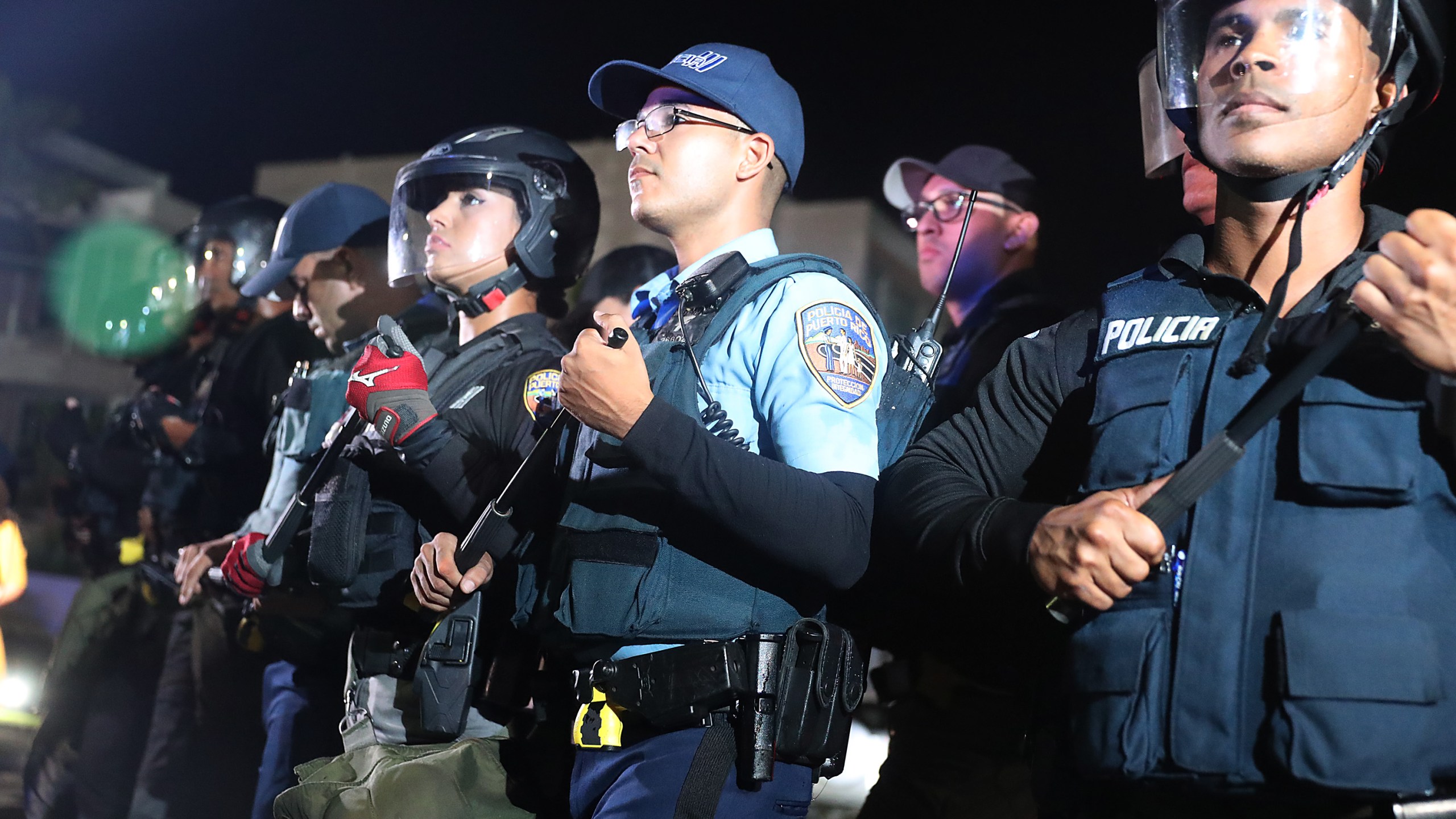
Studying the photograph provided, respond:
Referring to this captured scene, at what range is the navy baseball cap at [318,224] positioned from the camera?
4082 mm

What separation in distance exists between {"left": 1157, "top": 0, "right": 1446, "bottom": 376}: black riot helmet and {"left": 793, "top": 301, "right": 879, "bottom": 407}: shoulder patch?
24.6 inches

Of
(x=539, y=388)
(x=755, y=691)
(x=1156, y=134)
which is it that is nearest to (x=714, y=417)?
(x=755, y=691)

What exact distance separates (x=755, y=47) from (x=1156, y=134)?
3.07 metres

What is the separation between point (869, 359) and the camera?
201 centimetres

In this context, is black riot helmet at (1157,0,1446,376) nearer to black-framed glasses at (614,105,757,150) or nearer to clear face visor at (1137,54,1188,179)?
clear face visor at (1137,54,1188,179)

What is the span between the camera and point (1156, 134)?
243cm

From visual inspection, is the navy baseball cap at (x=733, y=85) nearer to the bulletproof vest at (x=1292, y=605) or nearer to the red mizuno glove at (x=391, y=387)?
the red mizuno glove at (x=391, y=387)

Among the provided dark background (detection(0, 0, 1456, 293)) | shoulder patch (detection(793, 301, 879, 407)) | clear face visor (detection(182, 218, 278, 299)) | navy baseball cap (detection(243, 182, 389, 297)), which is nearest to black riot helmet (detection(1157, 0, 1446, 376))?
shoulder patch (detection(793, 301, 879, 407))

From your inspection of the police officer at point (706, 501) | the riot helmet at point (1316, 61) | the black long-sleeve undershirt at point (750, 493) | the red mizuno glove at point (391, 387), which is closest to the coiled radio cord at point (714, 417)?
the police officer at point (706, 501)

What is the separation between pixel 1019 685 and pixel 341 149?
678 centimetres

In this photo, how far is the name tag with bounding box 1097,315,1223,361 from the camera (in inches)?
60.2

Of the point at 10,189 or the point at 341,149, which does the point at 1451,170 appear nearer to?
the point at 341,149

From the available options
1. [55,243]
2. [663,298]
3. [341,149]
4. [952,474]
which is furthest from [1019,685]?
[55,243]

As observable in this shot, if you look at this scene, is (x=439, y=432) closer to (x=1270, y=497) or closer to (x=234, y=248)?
Answer: (x=1270, y=497)
